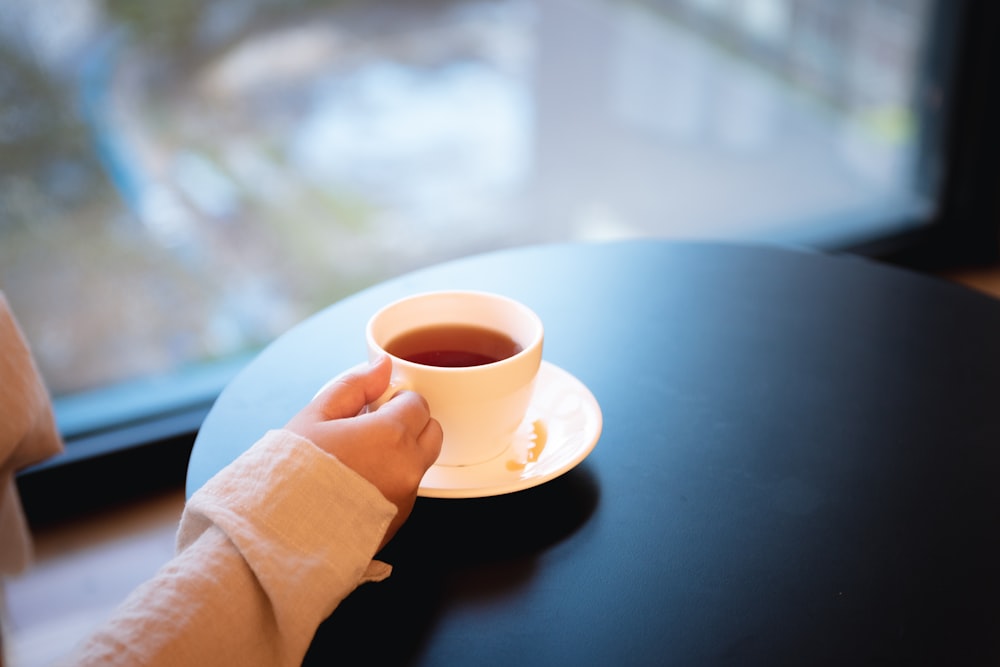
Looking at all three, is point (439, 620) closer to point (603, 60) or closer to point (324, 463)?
point (324, 463)

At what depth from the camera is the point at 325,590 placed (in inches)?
23.2

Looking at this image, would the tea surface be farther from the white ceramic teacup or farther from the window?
the window

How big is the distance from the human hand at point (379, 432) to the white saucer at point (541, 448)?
45 millimetres

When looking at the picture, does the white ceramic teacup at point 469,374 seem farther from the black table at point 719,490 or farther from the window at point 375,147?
the window at point 375,147

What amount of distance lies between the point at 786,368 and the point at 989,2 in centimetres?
168

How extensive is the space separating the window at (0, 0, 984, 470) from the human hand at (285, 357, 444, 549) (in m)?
1.06

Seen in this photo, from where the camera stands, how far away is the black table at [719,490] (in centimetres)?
59

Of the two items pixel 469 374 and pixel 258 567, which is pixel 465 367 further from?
pixel 258 567

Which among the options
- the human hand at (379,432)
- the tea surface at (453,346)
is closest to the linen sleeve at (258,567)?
the human hand at (379,432)

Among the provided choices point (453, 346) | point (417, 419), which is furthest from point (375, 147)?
point (417, 419)

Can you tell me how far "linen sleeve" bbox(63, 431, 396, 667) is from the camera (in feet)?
1.83

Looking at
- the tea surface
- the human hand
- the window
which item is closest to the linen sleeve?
the human hand

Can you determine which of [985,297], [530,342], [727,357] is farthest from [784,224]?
[530,342]

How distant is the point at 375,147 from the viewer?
6.73ft
